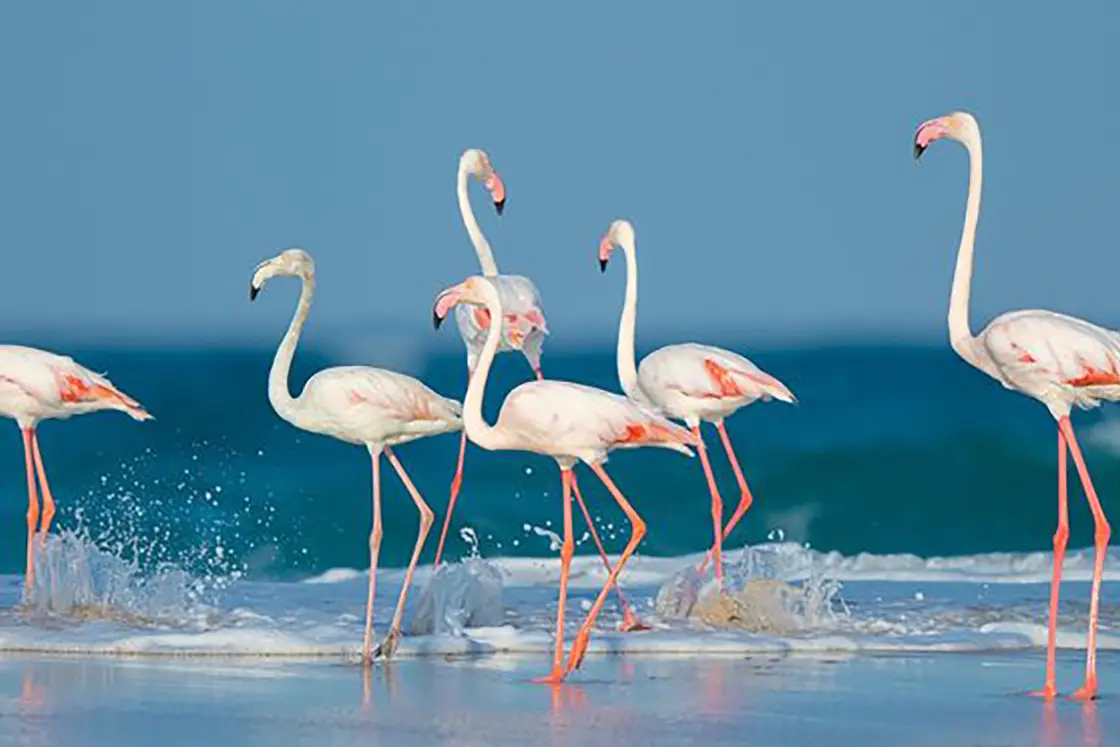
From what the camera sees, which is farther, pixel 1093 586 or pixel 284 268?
pixel 284 268

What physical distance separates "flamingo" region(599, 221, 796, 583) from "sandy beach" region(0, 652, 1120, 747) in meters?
1.48

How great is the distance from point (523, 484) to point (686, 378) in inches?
298

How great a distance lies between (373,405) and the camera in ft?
28.8

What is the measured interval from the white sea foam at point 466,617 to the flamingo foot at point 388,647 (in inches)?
3.2

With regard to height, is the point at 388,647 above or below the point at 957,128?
below

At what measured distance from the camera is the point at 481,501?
56.3 ft

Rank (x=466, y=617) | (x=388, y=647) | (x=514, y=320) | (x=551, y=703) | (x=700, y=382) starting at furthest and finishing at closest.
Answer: (x=700, y=382) → (x=514, y=320) → (x=466, y=617) → (x=388, y=647) → (x=551, y=703)

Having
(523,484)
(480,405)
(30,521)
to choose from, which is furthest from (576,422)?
(523,484)

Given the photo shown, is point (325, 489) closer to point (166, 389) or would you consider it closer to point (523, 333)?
point (166, 389)

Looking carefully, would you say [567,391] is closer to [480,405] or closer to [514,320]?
[480,405]

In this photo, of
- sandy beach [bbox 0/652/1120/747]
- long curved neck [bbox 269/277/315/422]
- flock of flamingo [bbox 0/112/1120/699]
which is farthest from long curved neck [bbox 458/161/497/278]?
sandy beach [bbox 0/652/1120/747]

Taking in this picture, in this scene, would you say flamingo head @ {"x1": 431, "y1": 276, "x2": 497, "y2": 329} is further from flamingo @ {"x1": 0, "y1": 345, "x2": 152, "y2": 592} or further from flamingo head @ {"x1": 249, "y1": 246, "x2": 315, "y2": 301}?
flamingo @ {"x1": 0, "y1": 345, "x2": 152, "y2": 592}

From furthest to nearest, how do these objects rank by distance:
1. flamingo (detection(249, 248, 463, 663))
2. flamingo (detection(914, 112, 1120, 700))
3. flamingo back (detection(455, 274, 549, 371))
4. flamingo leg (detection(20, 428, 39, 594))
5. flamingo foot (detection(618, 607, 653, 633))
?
flamingo back (detection(455, 274, 549, 371)), flamingo leg (detection(20, 428, 39, 594)), flamingo foot (detection(618, 607, 653, 633)), flamingo (detection(249, 248, 463, 663)), flamingo (detection(914, 112, 1120, 700))

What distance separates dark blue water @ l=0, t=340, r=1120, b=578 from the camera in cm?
1655
